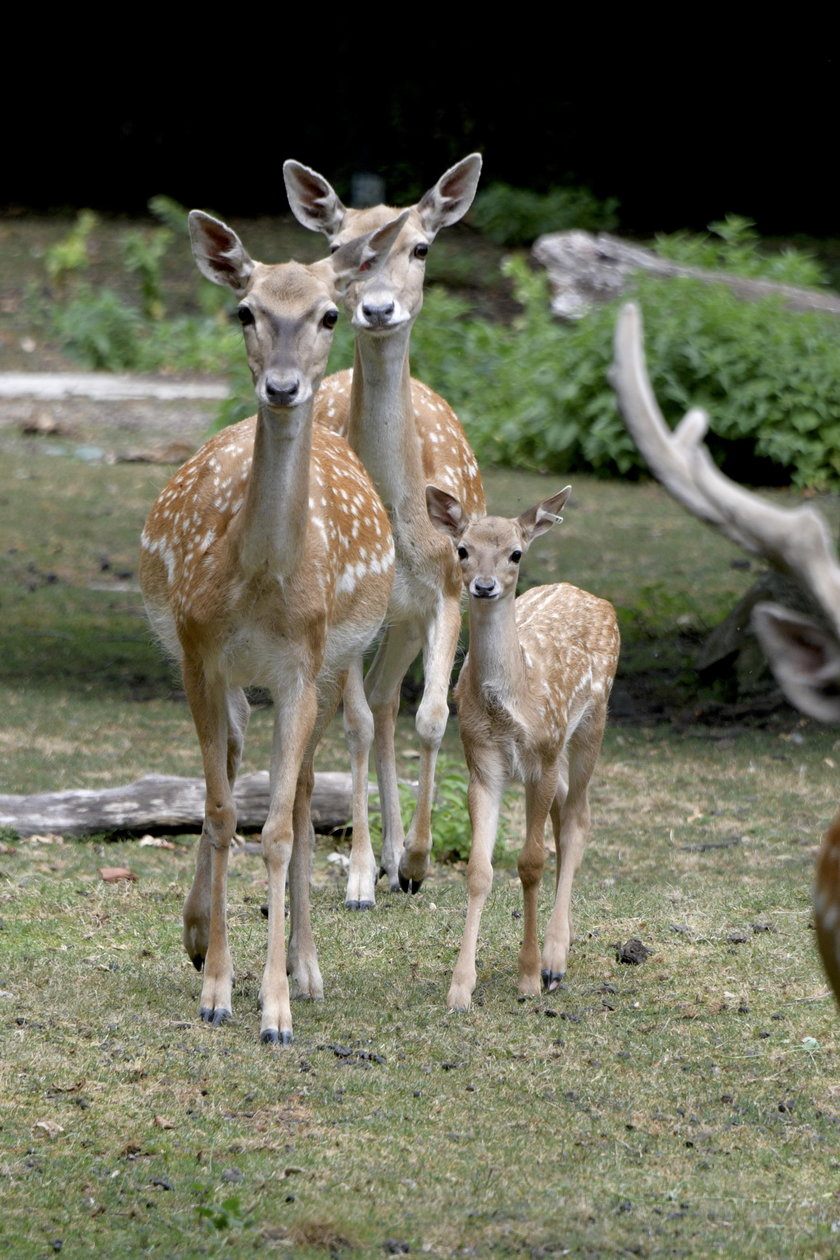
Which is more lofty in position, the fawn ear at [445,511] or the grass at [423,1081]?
the fawn ear at [445,511]

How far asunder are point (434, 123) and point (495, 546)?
22710mm

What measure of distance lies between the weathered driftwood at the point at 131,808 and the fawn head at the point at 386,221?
6.34 feet

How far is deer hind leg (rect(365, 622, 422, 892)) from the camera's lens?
743 centimetres

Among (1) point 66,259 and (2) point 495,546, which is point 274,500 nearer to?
(2) point 495,546

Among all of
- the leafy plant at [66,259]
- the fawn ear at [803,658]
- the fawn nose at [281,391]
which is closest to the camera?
the fawn ear at [803,658]

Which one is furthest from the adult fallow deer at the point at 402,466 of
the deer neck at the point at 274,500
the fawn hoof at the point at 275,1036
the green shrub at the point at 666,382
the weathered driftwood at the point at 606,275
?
the weathered driftwood at the point at 606,275

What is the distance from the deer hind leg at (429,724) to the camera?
707cm

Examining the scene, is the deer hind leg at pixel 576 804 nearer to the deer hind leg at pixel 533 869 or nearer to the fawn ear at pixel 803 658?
the deer hind leg at pixel 533 869

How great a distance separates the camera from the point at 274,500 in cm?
537

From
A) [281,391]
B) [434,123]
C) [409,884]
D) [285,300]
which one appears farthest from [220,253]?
[434,123]

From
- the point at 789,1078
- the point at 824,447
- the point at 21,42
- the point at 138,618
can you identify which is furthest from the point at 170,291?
the point at 789,1078

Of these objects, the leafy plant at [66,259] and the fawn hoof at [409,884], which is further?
the leafy plant at [66,259]

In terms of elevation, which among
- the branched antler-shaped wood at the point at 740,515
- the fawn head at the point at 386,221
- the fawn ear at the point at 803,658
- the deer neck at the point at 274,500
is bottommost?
the deer neck at the point at 274,500

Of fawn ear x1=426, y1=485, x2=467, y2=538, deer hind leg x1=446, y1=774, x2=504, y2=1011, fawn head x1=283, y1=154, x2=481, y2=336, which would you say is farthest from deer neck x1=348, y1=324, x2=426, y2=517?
deer hind leg x1=446, y1=774, x2=504, y2=1011
